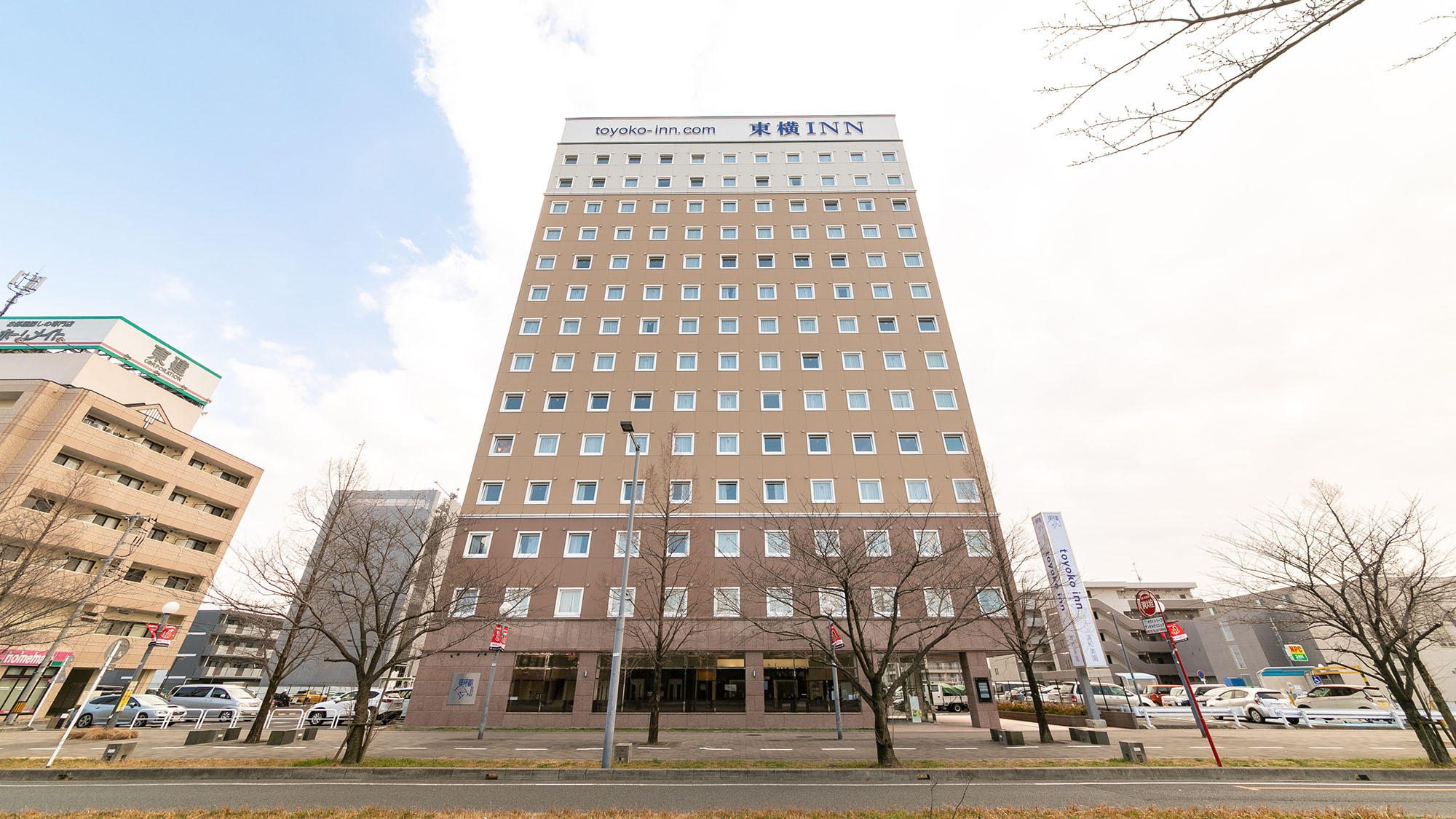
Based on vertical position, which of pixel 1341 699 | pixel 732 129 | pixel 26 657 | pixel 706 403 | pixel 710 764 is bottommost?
pixel 710 764

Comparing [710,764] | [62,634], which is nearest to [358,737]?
[710,764]

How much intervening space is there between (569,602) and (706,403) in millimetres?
13654

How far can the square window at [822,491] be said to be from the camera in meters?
30.0

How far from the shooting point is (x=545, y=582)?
27844mm

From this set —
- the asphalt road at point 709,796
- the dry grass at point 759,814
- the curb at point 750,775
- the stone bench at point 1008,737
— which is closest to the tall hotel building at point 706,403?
the stone bench at point 1008,737

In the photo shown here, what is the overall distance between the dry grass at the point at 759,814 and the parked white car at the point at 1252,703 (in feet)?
88.4

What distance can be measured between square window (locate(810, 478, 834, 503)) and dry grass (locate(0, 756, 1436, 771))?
52.1 ft

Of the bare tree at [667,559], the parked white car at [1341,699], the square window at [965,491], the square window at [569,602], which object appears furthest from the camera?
the parked white car at [1341,699]

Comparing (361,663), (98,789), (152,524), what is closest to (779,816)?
(361,663)

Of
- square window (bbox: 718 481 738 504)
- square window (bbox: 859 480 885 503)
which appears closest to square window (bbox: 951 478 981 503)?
square window (bbox: 859 480 885 503)

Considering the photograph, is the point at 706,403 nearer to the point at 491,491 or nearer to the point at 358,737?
the point at 491,491

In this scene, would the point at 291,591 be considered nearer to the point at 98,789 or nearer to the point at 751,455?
the point at 98,789

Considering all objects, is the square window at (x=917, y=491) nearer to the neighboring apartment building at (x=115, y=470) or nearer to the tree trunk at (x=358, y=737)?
the tree trunk at (x=358, y=737)

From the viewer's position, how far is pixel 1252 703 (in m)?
28.6
